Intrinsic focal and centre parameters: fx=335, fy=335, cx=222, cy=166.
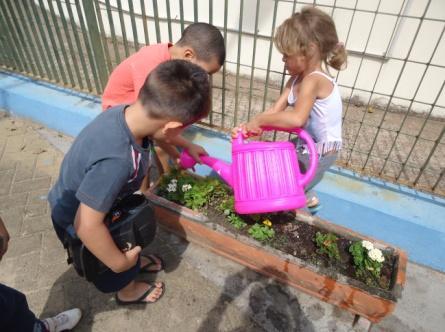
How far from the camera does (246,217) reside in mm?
2344

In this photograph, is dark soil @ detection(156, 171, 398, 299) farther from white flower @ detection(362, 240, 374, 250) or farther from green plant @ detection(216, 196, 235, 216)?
white flower @ detection(362, 240, 374, 250)

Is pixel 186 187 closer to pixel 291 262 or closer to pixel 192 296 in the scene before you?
pixel 192 296

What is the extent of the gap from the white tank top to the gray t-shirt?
1.02 m

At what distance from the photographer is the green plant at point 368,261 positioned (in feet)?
6.47

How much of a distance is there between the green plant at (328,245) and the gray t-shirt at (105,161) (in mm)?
1251

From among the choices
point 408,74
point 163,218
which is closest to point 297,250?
point 163,218

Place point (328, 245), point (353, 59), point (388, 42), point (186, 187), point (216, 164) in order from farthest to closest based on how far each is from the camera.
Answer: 1. point (353, 59)
2. point (388, 42)
3. point (186, 187)
4. point (328, 245)
5. point (216, 164)

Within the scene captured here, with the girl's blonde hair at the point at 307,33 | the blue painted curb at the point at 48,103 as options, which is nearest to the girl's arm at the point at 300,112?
the girl's blonde hair at the point at 307,33

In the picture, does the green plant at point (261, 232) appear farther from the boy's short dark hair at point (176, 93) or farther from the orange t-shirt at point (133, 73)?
the orange t-shirt at point (133, 73)

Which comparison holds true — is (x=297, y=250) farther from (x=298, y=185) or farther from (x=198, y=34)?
(x=198, y=34)

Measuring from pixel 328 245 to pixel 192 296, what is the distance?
95 centimetres

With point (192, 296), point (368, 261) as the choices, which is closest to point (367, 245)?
point (368, 261)

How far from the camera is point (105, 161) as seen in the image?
4.42 feet

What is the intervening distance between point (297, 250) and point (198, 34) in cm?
149
